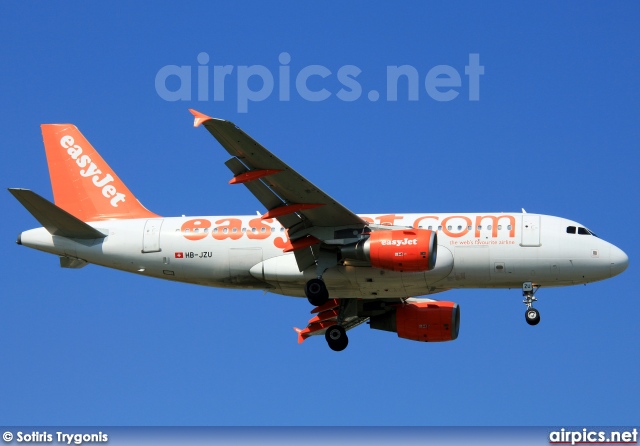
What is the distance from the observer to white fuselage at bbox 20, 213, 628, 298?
189ft

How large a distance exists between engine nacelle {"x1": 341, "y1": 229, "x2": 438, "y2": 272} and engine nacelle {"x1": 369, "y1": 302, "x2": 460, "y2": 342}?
24.6ft

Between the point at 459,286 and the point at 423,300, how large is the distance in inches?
254

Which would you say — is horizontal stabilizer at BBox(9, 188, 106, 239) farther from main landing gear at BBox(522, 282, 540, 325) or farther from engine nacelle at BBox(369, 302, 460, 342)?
main landing gear at BBox(522, 282, 540, 325)

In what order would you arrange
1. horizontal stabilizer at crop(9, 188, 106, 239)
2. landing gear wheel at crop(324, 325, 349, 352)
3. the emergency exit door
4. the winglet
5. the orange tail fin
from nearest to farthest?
the winglet, horizontal stabilizer at crop(9, 188, 106, 239), the emergency exit door, landing gear wheel at crop(324, 325, 349, 352), the orange tail fin

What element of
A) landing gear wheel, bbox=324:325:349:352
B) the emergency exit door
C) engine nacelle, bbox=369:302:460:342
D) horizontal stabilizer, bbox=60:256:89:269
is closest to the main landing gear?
engine nacelle, bbox=369:302:460:342

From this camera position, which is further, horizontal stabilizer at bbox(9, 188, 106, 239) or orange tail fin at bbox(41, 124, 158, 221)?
orange tail fin at bbox(41, 124, 158, 221)

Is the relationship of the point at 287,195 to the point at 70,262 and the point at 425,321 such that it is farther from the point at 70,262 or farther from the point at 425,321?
the point at 70,262

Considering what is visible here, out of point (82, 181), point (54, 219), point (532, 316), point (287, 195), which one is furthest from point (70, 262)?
point (532, 316)

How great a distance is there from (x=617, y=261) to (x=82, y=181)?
23.9 metres

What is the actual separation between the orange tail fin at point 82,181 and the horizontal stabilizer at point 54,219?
2.18 metres

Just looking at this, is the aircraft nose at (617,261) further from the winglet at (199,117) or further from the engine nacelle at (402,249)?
the winglet at (199,117)

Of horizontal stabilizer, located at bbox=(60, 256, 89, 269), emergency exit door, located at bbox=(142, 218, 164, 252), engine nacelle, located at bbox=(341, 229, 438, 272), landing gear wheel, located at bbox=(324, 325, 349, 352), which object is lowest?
landing gear wheel, located at bbox=(324, 325, 349, 352)

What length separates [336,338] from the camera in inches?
2426

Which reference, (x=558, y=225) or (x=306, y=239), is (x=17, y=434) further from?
(x=558, y=225)
